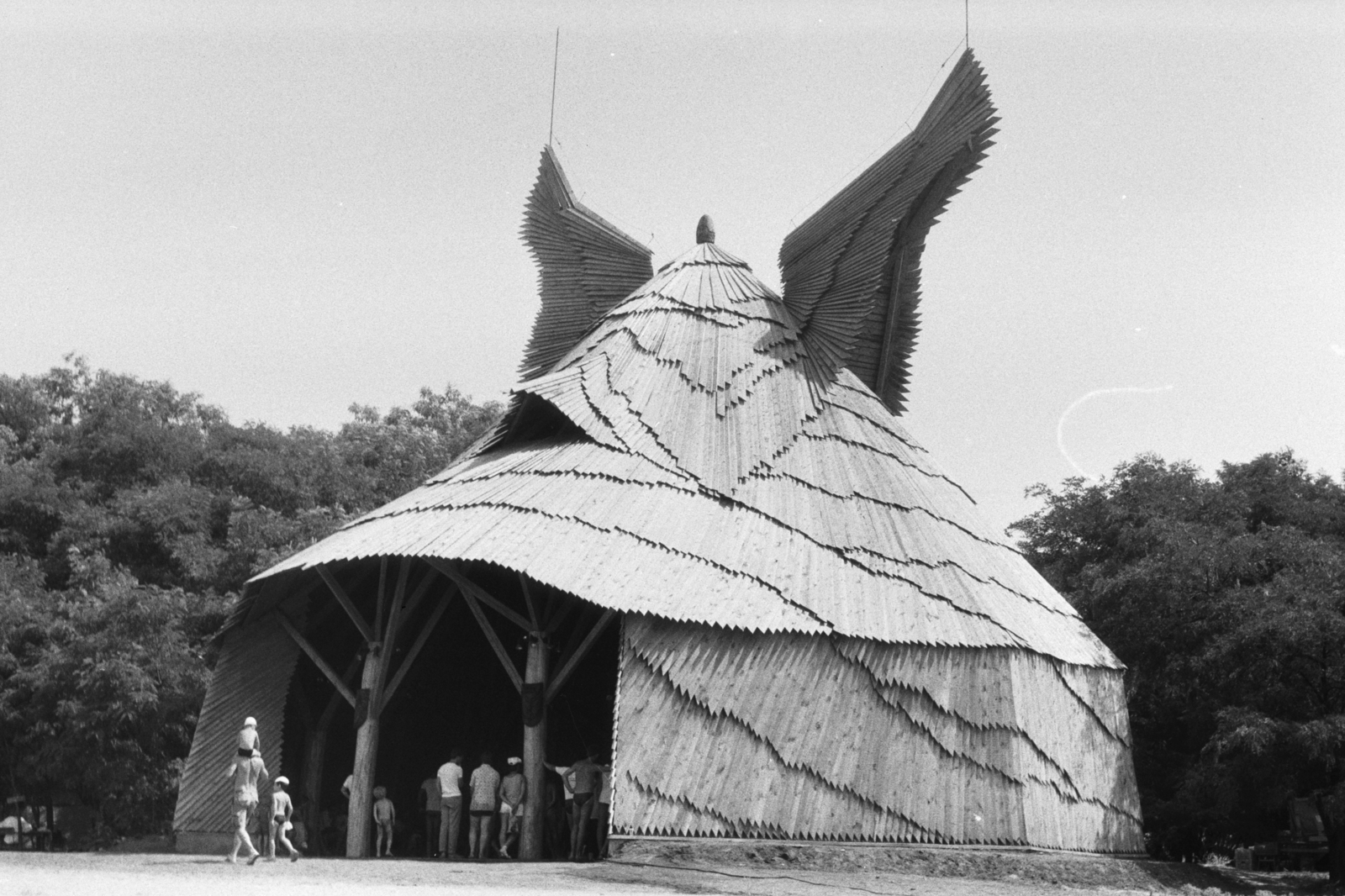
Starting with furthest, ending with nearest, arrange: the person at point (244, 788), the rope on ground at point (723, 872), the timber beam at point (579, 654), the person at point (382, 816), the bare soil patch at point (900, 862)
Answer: the person at point (382, 816) → the timber beam at point (579, 654) → the bare soil patch at point (900, 862) → the rope on ground at point (723, 872) → the person at point (244, 788)

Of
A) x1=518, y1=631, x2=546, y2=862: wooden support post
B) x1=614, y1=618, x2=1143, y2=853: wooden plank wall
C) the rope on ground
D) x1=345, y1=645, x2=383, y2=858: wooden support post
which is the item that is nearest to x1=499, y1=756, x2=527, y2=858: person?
x1=518, y1=631, x2=546, y2=862: wooden support post

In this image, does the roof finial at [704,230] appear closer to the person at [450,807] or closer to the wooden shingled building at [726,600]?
the wooden shingled building at [726,600]

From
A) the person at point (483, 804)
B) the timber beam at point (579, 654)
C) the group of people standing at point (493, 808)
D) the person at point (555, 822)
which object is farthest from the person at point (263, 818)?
the timber beam at point (579, 654)

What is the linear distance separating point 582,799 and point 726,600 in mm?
3537

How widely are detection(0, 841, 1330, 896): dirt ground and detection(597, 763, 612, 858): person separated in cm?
228

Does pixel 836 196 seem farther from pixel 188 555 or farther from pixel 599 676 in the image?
pixel 188 555

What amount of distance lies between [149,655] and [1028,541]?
1778 centimetres

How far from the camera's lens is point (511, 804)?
20469 millimetres

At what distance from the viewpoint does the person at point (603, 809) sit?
2009 cm

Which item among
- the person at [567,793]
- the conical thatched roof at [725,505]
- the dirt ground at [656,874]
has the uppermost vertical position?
the conical thatched roof at [725,505]

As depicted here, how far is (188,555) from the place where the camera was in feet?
109

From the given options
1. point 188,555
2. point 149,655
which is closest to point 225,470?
point 188,555

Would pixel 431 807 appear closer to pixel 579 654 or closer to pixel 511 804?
pixel 511 804

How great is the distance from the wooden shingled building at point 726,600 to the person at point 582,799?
1111mm
